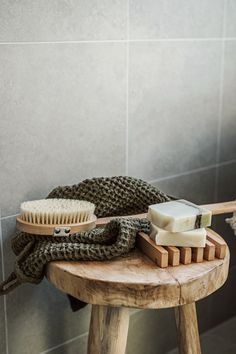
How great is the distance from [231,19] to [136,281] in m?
0.74

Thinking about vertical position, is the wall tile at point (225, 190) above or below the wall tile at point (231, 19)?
below

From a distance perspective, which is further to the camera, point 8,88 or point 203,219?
point 8,88

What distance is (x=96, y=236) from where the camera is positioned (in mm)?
806

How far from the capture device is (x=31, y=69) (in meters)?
0.93

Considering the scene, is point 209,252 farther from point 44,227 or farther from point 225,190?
point 225,190

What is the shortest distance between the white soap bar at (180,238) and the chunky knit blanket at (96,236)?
50mm

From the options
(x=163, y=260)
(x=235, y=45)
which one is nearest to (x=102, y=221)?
(x=163, y=260)

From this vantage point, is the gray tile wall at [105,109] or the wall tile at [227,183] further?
the wall tile at [227,183]

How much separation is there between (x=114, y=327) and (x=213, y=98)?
65 centimetres

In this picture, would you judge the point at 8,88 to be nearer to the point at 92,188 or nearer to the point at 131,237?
the point at 92,188

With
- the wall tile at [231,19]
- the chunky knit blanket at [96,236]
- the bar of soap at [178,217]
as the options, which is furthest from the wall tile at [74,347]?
the wall tile at [231,19]

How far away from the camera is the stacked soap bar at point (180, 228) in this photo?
2.51 ft

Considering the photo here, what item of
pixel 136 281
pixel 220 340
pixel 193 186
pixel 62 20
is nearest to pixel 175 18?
pixel 62 20

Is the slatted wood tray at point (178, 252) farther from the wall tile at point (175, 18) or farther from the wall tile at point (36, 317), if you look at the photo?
the wall tile at point (175, 18)
